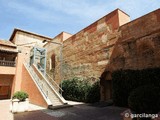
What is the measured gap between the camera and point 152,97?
4.79m

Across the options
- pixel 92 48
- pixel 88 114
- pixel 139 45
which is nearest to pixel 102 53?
pixel 92 48

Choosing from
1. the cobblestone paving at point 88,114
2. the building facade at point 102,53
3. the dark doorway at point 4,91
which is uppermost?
the building facade at point 102,53

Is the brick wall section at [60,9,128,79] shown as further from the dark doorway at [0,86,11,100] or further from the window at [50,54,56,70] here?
the dark doorway at [0,86,11,100]

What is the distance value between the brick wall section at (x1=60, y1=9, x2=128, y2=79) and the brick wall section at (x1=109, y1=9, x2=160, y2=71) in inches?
31.0

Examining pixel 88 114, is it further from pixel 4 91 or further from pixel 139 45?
pixel 4 91

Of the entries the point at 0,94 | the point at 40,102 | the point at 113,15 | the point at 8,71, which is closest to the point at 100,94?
the point at 40,102

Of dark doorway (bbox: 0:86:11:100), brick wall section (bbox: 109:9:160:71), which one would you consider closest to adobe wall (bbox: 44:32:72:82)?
dark doorway (bbox: 0:86:11:100)

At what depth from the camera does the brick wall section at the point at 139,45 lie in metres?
8.42

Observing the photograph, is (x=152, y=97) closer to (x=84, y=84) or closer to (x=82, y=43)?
(x=84, y=84)

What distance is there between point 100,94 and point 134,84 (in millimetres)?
3218

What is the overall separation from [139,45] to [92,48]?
4605 mm

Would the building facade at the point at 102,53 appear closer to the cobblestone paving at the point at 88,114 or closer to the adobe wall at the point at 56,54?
the adobe wall at the point at 56,54

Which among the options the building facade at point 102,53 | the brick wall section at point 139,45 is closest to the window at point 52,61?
the building facade at point 102,53

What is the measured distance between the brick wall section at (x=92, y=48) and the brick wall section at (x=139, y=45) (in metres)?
0.79
